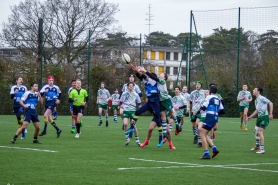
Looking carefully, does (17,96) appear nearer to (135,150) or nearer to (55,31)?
(135,150)

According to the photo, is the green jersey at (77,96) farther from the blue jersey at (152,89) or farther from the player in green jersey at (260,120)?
the player in green jersey at (260,120)

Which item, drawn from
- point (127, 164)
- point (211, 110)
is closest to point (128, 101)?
point (211, 110)

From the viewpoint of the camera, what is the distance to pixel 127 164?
12.5m

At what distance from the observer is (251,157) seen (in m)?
14.7

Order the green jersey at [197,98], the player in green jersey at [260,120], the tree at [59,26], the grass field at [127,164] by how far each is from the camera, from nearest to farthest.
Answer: the grass field at [127,164], the player in green jersey at [260,120], the green jersey at [197,98], the tree at [59,26]

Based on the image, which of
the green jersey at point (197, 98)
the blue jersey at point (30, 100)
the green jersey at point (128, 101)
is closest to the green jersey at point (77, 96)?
the green jersey at point (128, 101)

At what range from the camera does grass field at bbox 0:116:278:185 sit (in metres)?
10.3

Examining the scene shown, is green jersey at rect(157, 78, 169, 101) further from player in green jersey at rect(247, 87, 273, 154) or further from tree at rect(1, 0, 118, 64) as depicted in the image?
tree at rect(1, 0, 118, 64)

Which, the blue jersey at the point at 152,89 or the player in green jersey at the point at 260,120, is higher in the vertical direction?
the blue jersey at the point at 152,89

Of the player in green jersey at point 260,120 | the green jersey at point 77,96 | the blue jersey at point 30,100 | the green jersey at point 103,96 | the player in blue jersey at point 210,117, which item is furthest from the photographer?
the green jersey at point 103,96

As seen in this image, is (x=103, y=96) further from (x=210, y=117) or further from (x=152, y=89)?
(x=210, y=117)

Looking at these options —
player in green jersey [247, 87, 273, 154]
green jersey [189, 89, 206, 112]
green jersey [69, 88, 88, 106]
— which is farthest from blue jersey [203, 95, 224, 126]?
green jersey [69, 88, 88, 106]

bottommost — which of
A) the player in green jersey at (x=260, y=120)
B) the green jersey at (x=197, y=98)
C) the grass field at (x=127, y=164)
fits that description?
the grass field at (x=127, y=164)

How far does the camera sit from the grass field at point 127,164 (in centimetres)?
1026
